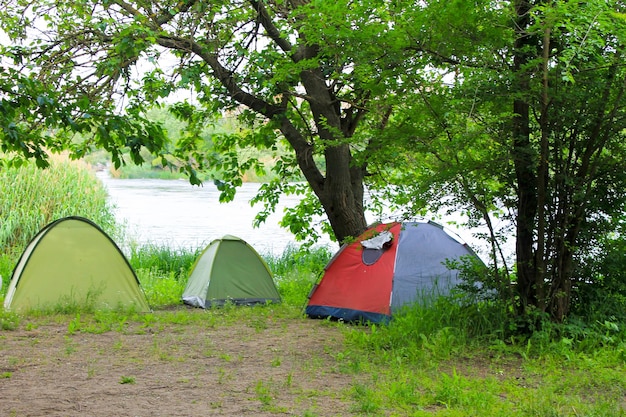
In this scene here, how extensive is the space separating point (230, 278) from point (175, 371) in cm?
364

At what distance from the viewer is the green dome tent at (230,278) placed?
8.80 meters

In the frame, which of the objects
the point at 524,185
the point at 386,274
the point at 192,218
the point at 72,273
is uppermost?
the point at 192,218

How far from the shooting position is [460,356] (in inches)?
224

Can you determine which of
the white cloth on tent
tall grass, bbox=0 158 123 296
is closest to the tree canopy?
the white cloth on tent

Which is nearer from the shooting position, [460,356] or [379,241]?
[460,356]

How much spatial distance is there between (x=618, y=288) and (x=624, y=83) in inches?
68.2

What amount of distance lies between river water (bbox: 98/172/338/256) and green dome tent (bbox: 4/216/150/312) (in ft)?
15.4

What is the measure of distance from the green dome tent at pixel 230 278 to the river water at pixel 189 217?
12.5 ft

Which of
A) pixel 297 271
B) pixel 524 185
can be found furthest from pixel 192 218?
pixel 524 185

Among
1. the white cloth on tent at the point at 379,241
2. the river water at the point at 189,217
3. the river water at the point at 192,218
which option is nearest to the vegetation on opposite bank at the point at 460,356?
the white cloth on tent at the point at 379,241

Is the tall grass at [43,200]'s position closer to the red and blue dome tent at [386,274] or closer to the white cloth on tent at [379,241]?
the red and blue dome tent at [386,274]

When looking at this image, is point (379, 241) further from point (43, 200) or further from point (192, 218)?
point (192, 218)

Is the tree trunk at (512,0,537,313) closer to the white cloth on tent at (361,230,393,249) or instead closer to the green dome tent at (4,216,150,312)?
the white cloth on tent at (361,230,393,249)

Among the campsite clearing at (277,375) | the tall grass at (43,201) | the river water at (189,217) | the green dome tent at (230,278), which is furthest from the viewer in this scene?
the river water at (189,217)
